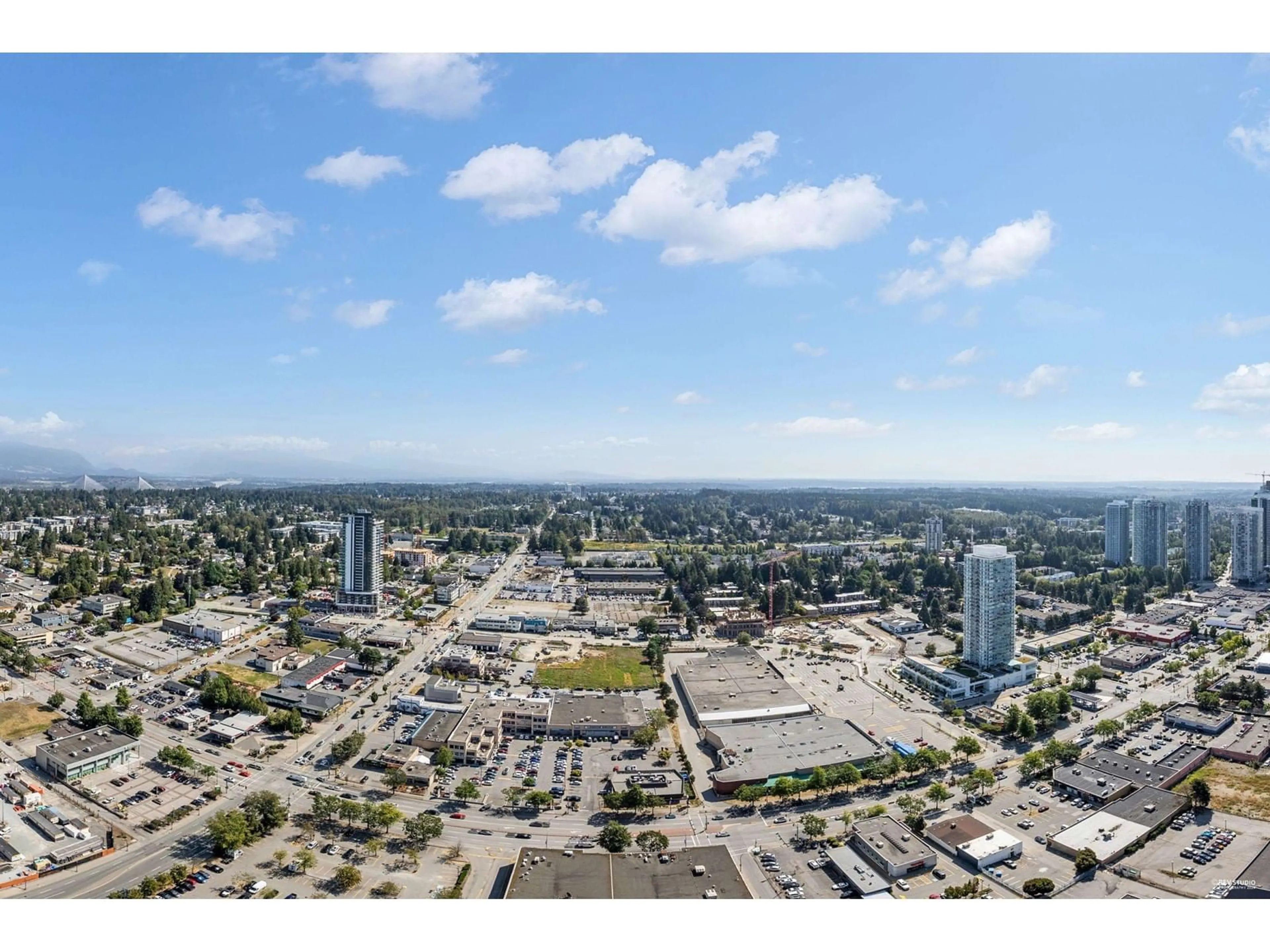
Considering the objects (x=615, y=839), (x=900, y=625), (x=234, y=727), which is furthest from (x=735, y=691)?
(x=234, y=727)

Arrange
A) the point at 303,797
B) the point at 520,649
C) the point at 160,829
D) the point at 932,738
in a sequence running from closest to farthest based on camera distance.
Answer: the point at 160,829 < the point at 303,797 < the point at 932,738 < the point at 520,649

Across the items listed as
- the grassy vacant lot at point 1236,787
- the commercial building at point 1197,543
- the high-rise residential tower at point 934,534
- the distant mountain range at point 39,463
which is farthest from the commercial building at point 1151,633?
the distant mountain range at point 39,463

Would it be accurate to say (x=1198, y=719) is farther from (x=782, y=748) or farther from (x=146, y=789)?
(x=146, y=789)

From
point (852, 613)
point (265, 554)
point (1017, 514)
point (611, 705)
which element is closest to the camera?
point (611, 705)

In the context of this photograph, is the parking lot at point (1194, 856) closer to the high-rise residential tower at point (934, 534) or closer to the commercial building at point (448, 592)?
the commercial building at point (448, 592)

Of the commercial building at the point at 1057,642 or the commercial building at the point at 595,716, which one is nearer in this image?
the commercial building at the point at 595,716

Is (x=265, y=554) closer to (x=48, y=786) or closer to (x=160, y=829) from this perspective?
(x=48, y=786)

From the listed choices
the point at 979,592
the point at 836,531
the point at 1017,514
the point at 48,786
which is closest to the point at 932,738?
the point at 979,592

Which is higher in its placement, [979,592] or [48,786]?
[979,592]
